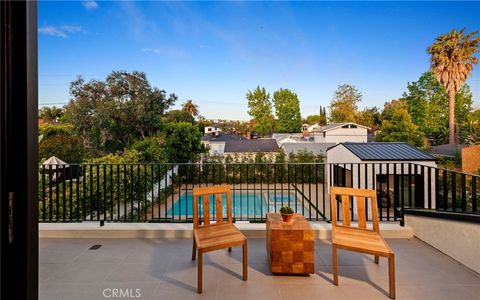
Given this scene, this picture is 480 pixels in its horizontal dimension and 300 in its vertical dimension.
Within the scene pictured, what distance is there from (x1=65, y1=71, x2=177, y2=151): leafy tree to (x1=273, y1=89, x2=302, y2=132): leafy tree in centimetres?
1973

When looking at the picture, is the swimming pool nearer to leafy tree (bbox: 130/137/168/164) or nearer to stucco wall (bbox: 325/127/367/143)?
leafy tree (bbox: 130/137/168/164)

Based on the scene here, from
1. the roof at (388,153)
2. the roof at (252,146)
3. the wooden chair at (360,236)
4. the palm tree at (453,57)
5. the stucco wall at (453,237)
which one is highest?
the palm tree at (453,57)

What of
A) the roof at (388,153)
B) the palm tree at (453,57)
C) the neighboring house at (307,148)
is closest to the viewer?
the roof at (388,153)

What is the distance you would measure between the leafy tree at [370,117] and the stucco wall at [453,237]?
2640 centimetres

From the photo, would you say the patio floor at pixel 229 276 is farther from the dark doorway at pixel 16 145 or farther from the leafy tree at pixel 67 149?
the leafy tree at pixel 67 149

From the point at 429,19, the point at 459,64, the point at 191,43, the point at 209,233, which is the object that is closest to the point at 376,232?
the point at 209,233

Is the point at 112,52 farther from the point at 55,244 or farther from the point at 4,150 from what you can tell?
the point at 4,150

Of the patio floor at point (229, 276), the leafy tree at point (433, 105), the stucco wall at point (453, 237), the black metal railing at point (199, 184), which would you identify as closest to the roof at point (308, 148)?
the black metal railing at point (199, 184)

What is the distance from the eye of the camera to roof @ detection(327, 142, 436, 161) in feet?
23.0

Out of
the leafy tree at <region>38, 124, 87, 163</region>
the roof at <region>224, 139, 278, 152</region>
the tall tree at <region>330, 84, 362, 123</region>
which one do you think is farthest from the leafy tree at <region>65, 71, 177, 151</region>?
the tall tree at <region>330, 84, 362, 123</region>

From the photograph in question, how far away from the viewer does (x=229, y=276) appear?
231 centimetres

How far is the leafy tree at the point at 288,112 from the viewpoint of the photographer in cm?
3097

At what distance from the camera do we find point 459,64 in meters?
14.9

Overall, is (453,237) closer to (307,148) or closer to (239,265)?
(239,265)
